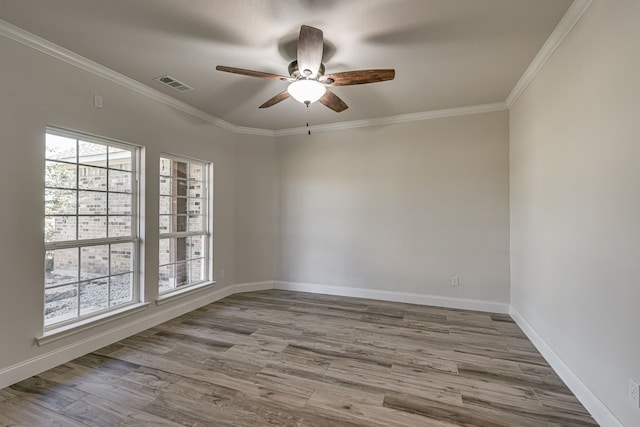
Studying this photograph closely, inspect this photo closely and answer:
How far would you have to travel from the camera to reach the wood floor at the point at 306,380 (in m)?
1.84

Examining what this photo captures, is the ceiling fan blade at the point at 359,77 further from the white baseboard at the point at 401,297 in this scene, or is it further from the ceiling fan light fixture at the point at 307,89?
the white baseboard at the point at 401,297

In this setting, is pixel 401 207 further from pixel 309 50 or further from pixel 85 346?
pixel 85 346

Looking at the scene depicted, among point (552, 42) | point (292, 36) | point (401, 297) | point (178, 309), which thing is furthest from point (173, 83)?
point (401, 297)

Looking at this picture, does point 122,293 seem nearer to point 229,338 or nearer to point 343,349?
point 229,338

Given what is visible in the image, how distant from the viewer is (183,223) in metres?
3.87

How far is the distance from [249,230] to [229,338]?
205 centimetres

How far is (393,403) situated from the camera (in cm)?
197

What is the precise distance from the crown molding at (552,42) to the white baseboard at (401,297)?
2.63 m

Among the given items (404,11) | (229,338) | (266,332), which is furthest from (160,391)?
(404,11)

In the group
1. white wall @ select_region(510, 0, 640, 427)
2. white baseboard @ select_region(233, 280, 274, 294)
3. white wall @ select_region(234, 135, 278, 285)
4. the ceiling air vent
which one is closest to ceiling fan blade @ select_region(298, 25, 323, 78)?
the ceiling air vent

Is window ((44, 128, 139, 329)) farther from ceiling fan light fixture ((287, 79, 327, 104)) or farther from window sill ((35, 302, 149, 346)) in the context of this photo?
ceiling fan light fixture ((287, 79, 327, 104))

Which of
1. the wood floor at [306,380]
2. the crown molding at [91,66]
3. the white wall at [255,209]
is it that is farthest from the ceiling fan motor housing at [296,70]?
the wood floor at [306,380]

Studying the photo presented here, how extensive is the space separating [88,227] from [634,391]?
13.7 ft

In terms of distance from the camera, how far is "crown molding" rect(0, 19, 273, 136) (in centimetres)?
216
